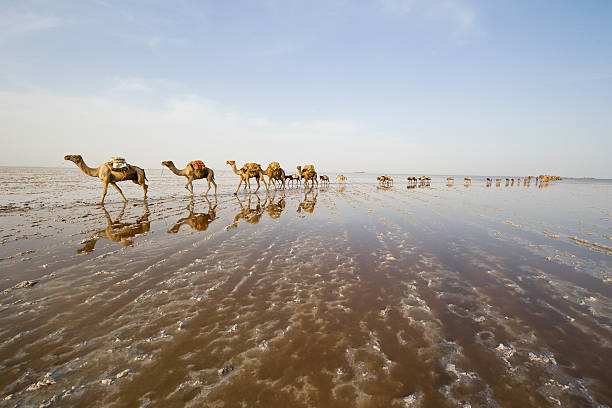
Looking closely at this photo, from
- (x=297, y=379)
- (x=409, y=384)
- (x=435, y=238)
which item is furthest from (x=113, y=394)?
(x=435, y=238)

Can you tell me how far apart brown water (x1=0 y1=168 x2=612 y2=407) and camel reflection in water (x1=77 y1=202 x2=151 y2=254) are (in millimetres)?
130

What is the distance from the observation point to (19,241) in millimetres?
7500

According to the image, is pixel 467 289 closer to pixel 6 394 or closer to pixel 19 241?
pixel 6 394

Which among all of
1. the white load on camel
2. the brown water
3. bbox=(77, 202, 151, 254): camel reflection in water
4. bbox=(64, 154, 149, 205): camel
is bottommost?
the brown water

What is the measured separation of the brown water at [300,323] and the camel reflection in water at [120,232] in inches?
5.1

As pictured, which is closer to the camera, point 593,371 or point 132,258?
point 593,371

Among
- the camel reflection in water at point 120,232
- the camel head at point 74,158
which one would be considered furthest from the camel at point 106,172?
the camel reflection in water at point 120,232

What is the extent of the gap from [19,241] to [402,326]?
1121 centimetres

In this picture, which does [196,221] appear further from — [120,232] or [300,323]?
[300,323]

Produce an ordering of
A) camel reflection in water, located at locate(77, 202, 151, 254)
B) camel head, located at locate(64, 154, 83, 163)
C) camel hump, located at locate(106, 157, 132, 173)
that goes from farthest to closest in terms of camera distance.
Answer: camel hump, located at locate(106, 157, 132, 173) < camel head, located at locate(64, 154, 83, 163) < camel reflection in water, located at locate(77, 202, 151, 254)

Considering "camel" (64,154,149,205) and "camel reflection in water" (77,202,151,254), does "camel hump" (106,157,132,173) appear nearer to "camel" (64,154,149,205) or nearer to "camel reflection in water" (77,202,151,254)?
"camel" (64,154,149,205)

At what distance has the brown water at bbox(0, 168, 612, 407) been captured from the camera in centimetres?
256

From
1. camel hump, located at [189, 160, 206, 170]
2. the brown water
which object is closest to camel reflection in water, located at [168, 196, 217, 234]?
the brown water

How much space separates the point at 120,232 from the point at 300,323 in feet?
27.4
